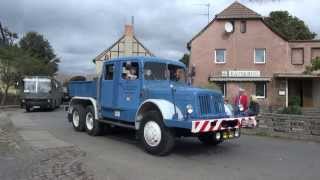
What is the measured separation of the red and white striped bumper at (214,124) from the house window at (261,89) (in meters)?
30.7

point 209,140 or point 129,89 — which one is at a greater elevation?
point 129,89

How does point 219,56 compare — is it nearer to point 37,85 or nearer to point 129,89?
point 37,85

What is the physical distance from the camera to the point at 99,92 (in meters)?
17.3

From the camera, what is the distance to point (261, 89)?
4438 cm

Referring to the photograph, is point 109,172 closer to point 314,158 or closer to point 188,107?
point 188,107

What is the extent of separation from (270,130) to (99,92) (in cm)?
626

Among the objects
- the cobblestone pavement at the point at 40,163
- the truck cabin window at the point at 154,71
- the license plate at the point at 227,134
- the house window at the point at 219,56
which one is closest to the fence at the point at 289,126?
the license plate at the point at 227,134

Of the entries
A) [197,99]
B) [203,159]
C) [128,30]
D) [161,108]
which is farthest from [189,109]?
[128,30]

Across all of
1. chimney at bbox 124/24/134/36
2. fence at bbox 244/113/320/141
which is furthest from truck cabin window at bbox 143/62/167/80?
chimney at bbox 124/24/134/36

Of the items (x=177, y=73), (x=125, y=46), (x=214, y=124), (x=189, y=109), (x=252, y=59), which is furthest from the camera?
(x=125, y=46)

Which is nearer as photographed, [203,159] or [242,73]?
[203,159]

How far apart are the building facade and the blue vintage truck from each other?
26.5m

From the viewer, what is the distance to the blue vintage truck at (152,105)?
13.4 meters

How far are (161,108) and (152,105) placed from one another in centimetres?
60
